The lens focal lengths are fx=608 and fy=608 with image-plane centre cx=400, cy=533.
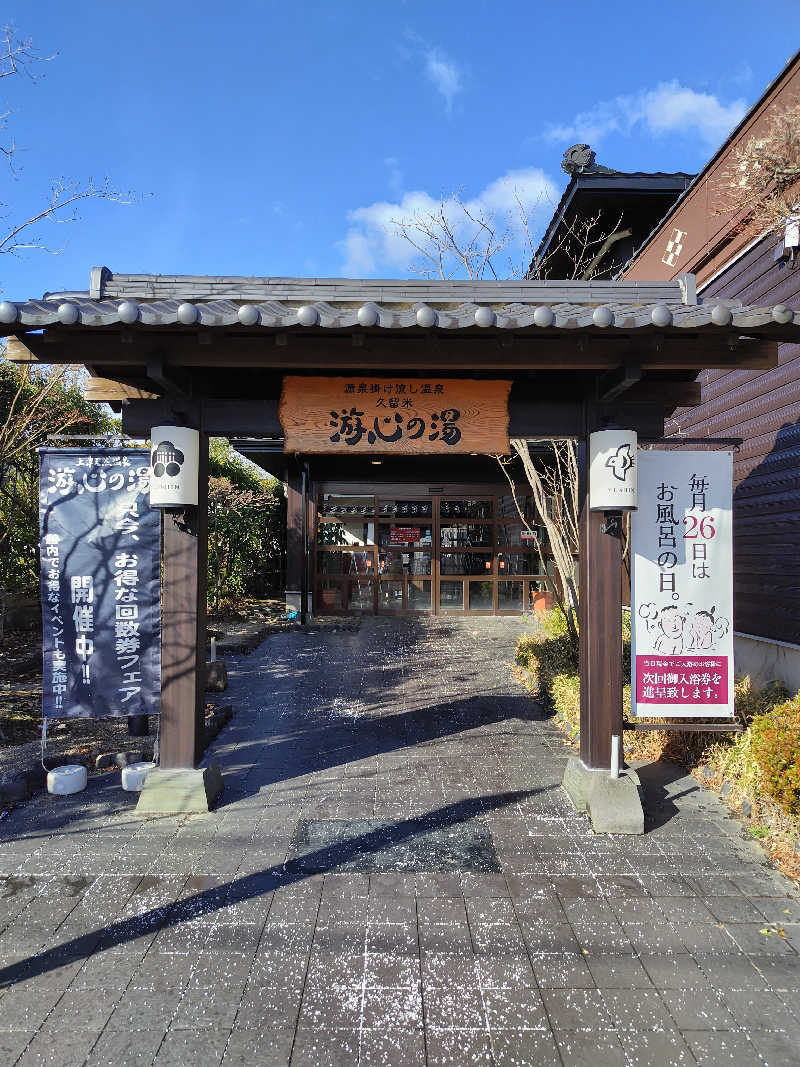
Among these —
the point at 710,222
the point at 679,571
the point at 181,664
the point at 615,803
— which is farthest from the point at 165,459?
the point at 710,222

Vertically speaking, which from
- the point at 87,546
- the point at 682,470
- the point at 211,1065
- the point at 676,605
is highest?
the point at 682,470

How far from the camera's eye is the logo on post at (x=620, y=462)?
4301mm

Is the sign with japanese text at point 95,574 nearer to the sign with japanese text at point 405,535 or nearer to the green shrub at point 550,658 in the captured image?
the green shrub at point 550,658

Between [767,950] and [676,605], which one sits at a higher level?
[676,605]

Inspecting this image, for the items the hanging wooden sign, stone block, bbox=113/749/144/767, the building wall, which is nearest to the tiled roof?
the hanging wooden sign

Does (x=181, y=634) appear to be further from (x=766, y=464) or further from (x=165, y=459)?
(x=766, y=464)

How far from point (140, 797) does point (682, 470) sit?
15.5 feet

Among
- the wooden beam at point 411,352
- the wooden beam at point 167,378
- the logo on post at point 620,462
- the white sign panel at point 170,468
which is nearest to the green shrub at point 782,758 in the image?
the logo on post at point 620,462

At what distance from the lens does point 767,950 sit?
3.06 m

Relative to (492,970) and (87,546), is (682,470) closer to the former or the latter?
(492,970)

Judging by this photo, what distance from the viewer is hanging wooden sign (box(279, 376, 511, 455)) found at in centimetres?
446

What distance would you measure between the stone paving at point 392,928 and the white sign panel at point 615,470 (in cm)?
234

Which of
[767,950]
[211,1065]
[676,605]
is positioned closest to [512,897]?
[767,950]

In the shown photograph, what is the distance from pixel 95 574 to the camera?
487 centimetres
